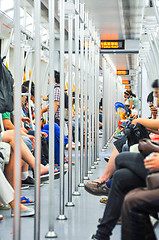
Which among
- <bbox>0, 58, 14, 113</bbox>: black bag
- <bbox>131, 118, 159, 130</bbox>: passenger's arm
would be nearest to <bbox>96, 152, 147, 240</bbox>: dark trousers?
<bbox>131, 118, 159, 130</bbox>: passenger's arm

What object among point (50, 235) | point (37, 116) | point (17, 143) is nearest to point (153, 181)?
point (17, 143)

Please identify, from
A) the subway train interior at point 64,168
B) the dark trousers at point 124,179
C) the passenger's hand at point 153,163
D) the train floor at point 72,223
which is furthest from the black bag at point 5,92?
the passenger's hand at point 153,163

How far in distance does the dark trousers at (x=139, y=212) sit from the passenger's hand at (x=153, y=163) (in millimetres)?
149

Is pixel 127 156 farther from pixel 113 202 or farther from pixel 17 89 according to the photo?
pixel 17 89

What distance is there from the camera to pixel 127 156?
259 centimetres

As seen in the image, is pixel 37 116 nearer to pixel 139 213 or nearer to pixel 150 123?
pixel 139 213

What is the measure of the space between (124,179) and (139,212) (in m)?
0.35

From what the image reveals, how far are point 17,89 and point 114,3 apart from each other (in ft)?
26.1

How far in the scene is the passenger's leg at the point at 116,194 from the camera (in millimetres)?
2521

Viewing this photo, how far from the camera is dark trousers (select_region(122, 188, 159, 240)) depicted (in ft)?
7.18

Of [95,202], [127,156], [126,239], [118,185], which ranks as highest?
[127,156]

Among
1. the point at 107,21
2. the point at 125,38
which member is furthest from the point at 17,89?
the point at 125,38

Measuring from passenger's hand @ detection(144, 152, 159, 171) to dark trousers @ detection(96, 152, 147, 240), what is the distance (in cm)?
13

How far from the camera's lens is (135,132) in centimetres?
405
